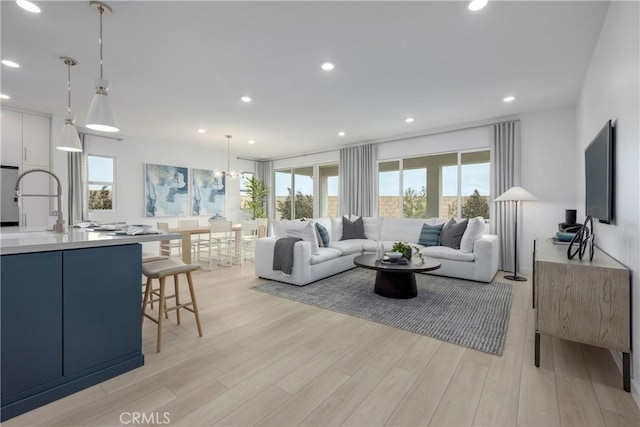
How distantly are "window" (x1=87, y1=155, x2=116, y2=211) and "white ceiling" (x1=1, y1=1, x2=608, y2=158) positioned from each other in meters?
1.15

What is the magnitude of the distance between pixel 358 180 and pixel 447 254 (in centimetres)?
285

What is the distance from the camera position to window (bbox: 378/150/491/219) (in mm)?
5215

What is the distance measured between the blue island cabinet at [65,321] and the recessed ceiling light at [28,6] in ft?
6.11

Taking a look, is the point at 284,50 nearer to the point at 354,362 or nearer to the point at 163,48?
the point at 163,48

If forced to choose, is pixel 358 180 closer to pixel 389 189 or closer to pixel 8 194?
pixel 389 189

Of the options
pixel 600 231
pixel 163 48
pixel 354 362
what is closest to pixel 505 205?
pixel 600 231

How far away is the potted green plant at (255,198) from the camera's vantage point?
808 centimetres

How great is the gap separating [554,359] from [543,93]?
3393 mm

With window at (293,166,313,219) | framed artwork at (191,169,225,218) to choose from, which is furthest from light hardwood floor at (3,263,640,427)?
window at (293,166,313,219)

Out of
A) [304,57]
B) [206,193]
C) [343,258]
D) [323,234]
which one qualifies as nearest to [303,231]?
A: [323,234]

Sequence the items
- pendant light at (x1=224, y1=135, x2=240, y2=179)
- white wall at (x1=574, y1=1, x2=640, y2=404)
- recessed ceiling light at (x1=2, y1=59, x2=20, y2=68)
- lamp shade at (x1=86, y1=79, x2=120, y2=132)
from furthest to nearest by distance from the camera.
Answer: pendant light at (x1=224, y1=135, x2=240, y2=179) < recessed ceiling light at (x1=2, y1=59, x2=20, y2=68) < lamp shade at (x1=86, y1=79, x2=120, y2=132) < white wall at (x1=574, y1=1, x2=640, y2=404)

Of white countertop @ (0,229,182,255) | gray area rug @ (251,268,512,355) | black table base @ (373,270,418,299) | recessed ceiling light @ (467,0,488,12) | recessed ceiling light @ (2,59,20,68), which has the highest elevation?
recessed ceiling light @ (2,59,20,68)

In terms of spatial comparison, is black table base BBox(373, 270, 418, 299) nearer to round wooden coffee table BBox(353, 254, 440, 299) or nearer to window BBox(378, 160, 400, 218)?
round wooden coffee table BBox(353, 254, 440, 299)

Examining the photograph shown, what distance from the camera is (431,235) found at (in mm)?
4887
